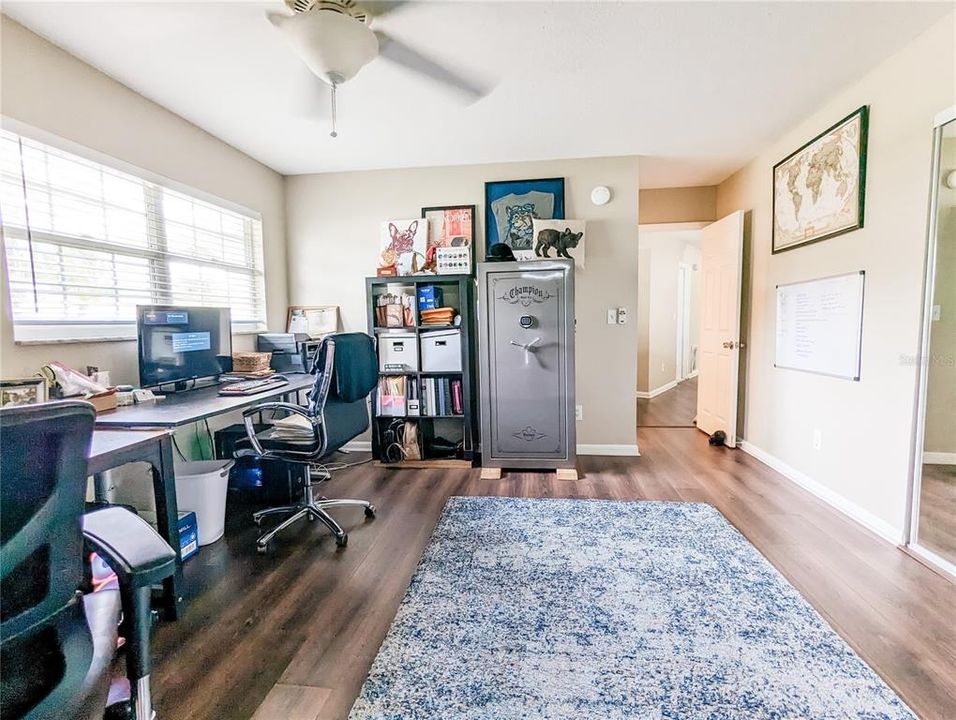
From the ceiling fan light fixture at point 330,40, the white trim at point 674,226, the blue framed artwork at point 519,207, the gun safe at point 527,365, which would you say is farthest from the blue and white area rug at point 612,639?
the white trim at point 674,226

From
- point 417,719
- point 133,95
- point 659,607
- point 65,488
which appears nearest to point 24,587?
point 65,488

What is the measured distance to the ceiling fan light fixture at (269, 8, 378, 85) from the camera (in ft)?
5.13

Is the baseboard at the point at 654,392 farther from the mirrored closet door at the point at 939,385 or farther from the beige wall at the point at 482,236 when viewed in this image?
the mirrored closet door at the point at 939,385

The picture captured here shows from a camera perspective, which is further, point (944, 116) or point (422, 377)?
point (422, 377)

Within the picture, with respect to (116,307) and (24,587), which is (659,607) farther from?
(116,307)

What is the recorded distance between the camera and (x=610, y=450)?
3527mm

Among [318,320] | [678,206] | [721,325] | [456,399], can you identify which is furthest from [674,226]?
[318,320]

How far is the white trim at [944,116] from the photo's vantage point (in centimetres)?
178

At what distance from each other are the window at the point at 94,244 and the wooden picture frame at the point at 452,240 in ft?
5.08

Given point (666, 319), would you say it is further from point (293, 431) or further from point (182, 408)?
point (182, 408)

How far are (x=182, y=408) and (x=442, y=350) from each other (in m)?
1.79

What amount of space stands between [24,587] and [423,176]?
351 centimetres

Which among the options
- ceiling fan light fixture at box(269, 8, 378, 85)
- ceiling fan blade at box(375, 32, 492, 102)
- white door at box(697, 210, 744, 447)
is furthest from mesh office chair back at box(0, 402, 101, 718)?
white door at box(697, 210, 744, 447)

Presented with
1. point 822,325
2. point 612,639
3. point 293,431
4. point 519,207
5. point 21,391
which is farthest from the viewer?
point 519,207
